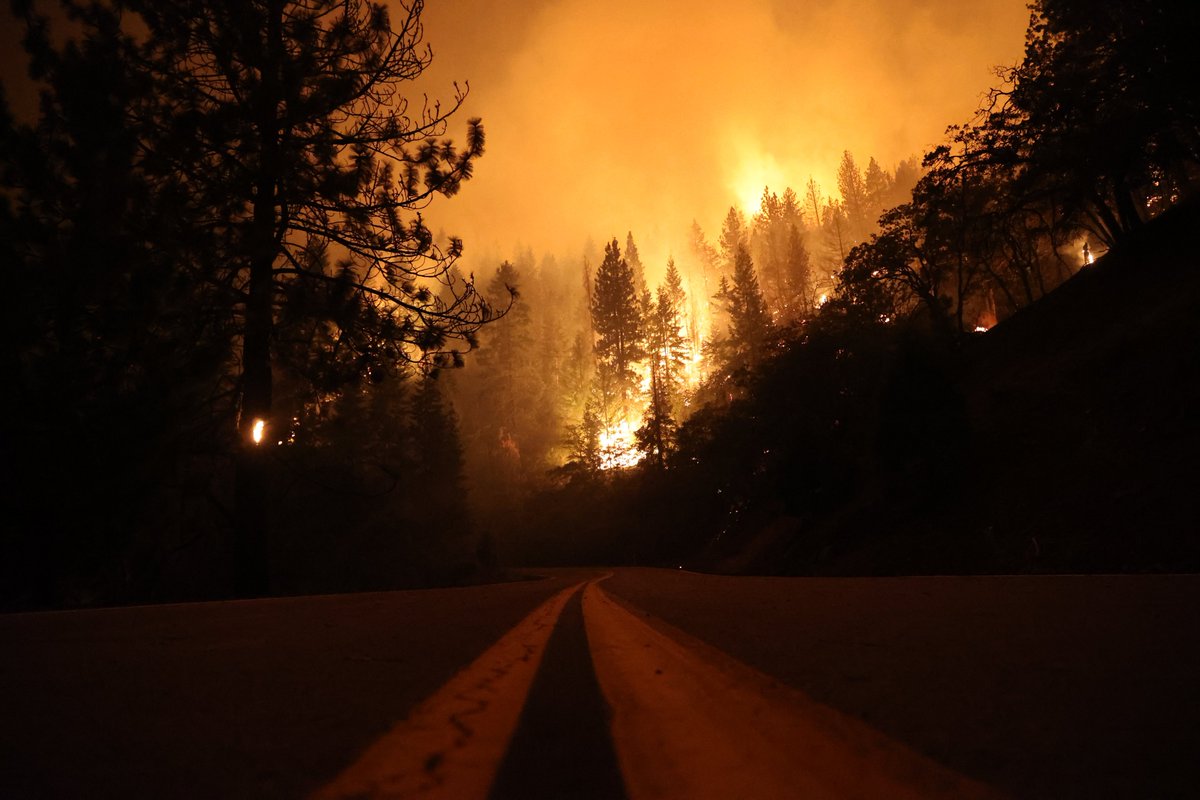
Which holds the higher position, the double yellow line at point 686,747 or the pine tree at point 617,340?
the pine tree at point 617,340

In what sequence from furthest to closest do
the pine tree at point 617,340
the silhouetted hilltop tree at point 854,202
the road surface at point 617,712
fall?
the silhouetted hilltop tree at point 854,202
the pine tree at point 617,340
the road surface at point 617,712

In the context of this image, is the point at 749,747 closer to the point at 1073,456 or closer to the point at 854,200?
the point at 1073,456

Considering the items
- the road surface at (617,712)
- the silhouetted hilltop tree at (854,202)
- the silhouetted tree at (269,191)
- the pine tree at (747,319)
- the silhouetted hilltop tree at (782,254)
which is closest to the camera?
the road surface at (617,712)

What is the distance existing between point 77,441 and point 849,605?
13.8 m

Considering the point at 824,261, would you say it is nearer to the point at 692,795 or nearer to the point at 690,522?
the point at 690,522

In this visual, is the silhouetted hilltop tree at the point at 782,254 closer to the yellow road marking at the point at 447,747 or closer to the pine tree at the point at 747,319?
the pine tree at the point at 747,319

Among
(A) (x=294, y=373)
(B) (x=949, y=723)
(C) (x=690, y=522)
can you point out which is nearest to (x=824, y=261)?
(C) (x=690, y=522)

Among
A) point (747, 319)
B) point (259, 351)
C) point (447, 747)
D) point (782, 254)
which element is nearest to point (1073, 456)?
point (447, 747)

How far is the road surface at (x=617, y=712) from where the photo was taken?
2.97 feet

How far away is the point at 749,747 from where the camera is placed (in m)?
1.19

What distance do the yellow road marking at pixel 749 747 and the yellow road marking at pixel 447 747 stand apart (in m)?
0.26

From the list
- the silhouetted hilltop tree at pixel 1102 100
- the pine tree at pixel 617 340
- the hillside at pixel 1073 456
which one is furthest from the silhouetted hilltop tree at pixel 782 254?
the silhouetted hilltop tree at pixel 1102 100

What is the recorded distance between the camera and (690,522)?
39031 mm

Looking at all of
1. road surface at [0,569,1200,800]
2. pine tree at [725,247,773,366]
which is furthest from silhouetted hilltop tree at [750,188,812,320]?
road surface at [0,569,1200,800]
